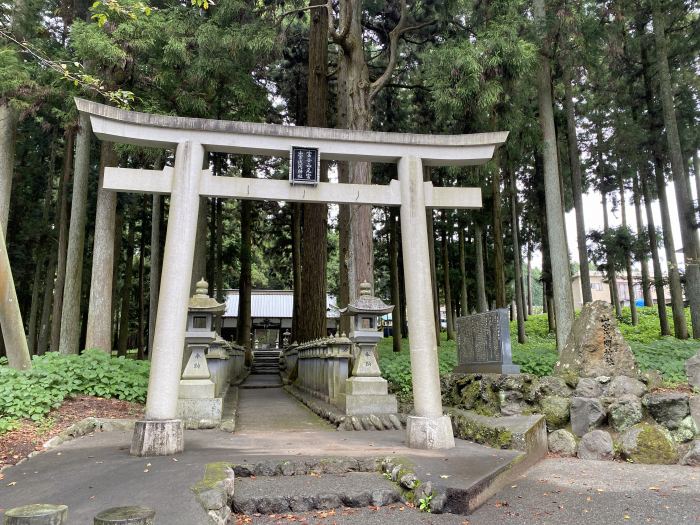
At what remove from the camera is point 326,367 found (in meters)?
10.7

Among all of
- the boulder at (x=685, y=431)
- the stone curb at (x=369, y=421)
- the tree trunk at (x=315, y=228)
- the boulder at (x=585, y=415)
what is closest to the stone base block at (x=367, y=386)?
the stone curb at (x=369, y=421)

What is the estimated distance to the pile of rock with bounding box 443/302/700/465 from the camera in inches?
239

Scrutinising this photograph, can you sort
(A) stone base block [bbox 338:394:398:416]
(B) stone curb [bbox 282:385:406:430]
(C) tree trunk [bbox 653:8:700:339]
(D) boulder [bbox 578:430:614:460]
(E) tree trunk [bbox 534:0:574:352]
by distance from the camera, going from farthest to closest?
1. (C) tree trunk [bbox 653:8:700:339]
2. (E) tree trunk [bbox 534:0:574:352]
3. (A) stone base block [bbox 338:394:398:416]
4. (B) stone curb [bbox 282:385:406:430]
5. (D) boulder [bbox 578:430:614:460]

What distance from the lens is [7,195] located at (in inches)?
421

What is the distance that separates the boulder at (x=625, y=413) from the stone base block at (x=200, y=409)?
19.4 ft

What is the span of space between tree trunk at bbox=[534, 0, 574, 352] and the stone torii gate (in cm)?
591

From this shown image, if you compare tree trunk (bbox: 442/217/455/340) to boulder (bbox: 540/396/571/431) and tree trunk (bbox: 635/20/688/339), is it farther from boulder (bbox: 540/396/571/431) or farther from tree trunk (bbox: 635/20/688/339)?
boulder (bbox: 540/396/571/431)

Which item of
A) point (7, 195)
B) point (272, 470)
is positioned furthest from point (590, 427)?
point (7, 195)

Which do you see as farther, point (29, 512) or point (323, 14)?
point (323, 14)

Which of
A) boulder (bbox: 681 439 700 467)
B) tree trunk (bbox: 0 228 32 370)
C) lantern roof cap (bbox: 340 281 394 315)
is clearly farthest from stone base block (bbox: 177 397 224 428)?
boulder (bbox: 681 439 700 467)

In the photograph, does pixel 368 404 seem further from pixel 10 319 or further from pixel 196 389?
pixel 10 319

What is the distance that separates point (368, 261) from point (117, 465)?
6.37 m

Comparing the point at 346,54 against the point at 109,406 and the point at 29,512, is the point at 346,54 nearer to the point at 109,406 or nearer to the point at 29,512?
the point at 109,406

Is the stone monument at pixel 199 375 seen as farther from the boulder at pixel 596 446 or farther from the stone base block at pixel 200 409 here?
the boulder at pixel 596 446
